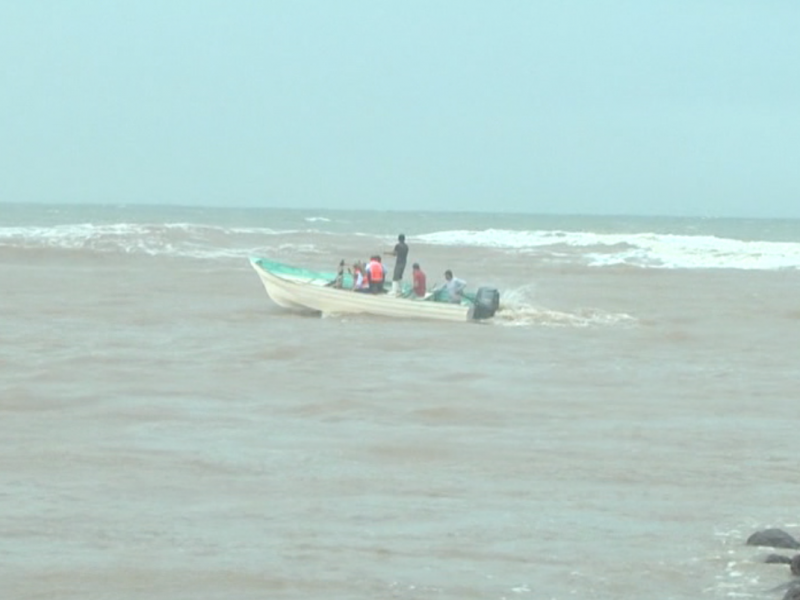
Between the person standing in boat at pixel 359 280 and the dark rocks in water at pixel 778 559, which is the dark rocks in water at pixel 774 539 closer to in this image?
the dark rocks in water at pixel 778 559

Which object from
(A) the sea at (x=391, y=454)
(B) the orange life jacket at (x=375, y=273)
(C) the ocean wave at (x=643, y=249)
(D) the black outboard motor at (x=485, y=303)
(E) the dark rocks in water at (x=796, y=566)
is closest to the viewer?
(E) the dark rocks in water at (x=796, y=566)

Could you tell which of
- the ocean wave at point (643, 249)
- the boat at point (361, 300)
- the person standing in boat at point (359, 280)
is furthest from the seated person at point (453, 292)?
the ocean wave at point (643, 249)

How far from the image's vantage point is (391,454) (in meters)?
11.1

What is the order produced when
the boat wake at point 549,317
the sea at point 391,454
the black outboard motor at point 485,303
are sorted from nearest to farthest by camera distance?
the sea at point 391,454 → the black outboard motor at point 485,303 → the boat wake at point 549,317

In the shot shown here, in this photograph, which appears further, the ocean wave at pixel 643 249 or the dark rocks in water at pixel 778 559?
the ocean wave at pixel 643 249

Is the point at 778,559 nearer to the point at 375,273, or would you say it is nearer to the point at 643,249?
the point at 375,273

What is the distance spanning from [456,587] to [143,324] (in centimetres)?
1412

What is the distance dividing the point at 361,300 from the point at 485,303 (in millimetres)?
1880

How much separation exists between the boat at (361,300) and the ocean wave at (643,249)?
19139 mm

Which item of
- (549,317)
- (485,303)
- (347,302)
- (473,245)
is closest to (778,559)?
(485,303)

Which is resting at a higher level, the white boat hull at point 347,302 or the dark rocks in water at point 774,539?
the white boat hull at point 347,302

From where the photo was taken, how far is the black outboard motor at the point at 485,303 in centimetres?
2194

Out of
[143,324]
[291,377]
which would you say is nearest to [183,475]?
[291,377]

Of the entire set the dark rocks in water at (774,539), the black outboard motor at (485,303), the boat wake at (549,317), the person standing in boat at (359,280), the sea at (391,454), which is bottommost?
the sea at (391,454)
